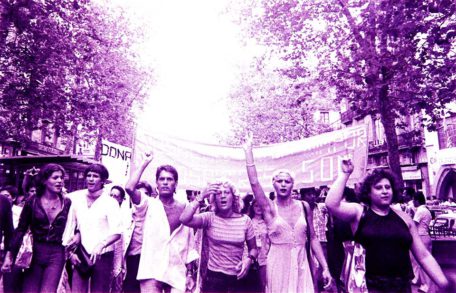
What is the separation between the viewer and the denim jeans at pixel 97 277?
491 cm

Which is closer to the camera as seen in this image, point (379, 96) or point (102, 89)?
point (379, 96)

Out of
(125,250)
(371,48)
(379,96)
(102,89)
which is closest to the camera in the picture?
(125,250)

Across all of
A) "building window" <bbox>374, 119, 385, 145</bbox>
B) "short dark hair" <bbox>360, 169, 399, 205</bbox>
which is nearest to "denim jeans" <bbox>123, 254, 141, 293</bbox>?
"short dark hair" <bbox>360, 169, 399, 205</bbox>

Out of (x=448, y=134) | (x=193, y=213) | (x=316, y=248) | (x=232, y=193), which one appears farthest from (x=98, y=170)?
(x=448, y=134)

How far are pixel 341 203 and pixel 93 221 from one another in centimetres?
278

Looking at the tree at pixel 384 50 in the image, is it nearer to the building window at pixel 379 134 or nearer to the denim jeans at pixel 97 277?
the denim jeans at pixel 97 277

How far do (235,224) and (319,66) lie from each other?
9.96m

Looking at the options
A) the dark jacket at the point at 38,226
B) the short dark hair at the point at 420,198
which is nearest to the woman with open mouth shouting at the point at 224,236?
the dark jacket at the point at 38,226

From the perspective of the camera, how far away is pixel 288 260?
4.62 metres

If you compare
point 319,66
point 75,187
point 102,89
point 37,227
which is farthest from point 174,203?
point 102,89

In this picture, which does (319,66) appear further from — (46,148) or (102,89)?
(46,148)

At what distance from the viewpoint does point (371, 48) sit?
413 inches

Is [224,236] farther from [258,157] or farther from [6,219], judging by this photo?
[258,157]

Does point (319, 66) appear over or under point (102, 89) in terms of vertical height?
under
